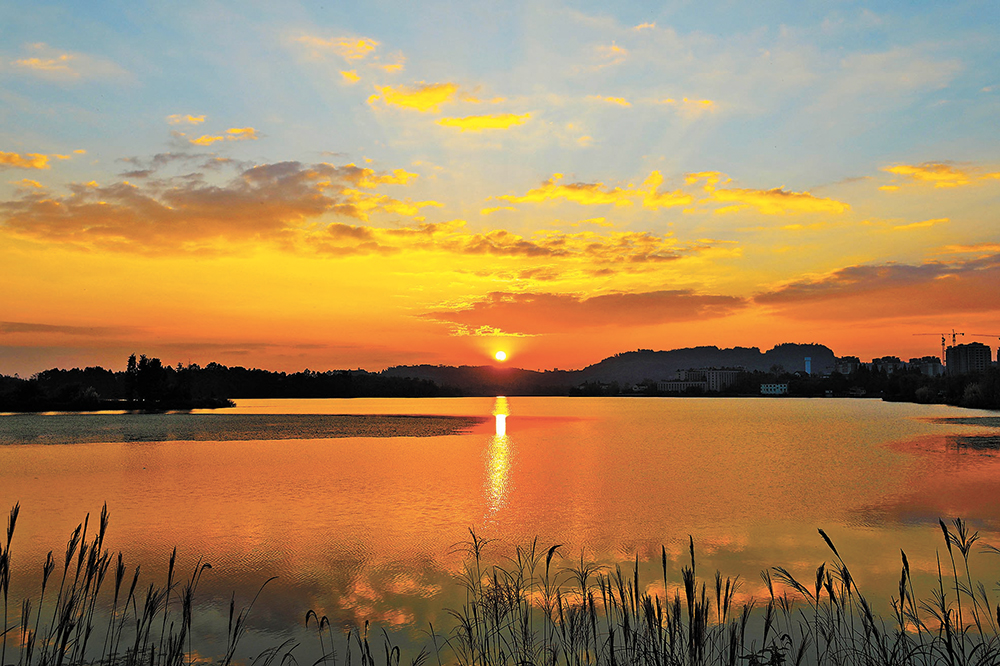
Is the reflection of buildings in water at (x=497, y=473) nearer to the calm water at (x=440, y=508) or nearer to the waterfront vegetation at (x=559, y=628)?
the calm water at (x=440, y=508)

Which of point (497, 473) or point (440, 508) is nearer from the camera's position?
point (440, 508)

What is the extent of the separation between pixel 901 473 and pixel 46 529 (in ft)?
103

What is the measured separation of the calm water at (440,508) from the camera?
41.3ft

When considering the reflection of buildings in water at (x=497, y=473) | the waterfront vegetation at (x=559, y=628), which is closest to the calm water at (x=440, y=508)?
the reflection of buildings in water at (x=497, y=473)

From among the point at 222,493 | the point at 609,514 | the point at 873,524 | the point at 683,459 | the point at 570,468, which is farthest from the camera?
the point at 683,459

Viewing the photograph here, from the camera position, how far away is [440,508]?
2031cm

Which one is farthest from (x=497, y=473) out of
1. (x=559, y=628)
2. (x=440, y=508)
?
(x=559, y=628)

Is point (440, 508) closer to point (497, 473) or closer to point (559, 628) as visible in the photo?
point (497, 473)

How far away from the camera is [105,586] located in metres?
12.4

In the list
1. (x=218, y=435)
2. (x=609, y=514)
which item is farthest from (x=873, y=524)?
(x=218, y=435)

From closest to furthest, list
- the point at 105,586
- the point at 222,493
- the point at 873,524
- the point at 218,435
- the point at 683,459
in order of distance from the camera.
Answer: the point at 105,586 → the point at 873,524 → the point at 222,493 → the point at 683,459 → the point at 218,435

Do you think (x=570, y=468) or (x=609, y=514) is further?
(x=570, y=468)

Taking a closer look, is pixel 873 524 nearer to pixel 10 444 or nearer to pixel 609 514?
pixel 609 514

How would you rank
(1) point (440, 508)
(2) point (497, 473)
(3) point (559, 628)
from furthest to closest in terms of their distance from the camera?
(2) point (497, 473) < (1) point (440, 508) < (3) point (559, 628)
